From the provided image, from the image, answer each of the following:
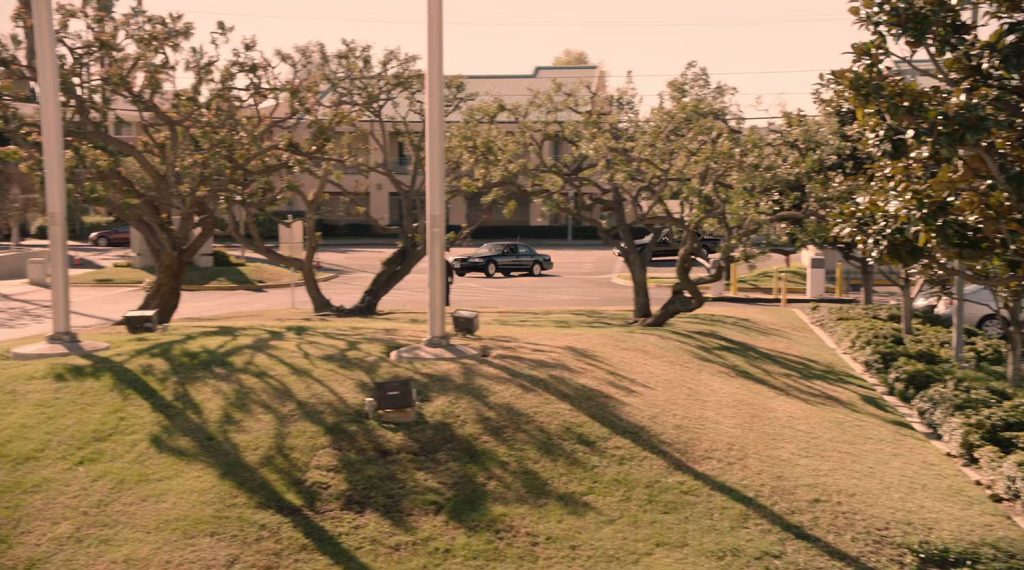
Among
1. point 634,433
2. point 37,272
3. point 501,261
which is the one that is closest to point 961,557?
point 634,433

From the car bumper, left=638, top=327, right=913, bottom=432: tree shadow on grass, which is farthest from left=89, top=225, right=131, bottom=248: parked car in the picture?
left=638, top=327, right=913, bottom=432: tree shadow on grass

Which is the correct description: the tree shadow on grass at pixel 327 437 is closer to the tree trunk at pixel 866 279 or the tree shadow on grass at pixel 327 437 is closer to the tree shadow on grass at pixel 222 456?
the tree shadow on grass at pixel 222 456

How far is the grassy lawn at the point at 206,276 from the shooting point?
33.8 metres

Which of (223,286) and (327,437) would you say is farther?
(223,286)

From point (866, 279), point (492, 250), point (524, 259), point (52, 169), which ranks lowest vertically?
point (866, 279)

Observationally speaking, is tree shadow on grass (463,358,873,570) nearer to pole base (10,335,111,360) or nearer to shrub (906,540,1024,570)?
shrub (906,540,1024,570)

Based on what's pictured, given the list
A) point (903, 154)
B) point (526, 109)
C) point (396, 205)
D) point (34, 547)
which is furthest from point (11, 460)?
point (396, 205)

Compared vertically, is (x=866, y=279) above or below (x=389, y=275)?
below

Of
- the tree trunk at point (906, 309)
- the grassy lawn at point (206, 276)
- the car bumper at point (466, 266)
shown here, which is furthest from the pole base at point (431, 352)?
the car bumper at point (466, 266)

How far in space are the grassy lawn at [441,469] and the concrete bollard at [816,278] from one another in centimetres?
1796

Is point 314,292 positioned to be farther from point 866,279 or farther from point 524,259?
point 524,259

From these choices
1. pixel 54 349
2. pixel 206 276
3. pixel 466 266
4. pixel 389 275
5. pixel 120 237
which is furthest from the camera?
pixel 120 237

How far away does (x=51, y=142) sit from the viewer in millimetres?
11953

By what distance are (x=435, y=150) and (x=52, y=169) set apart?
485cm
